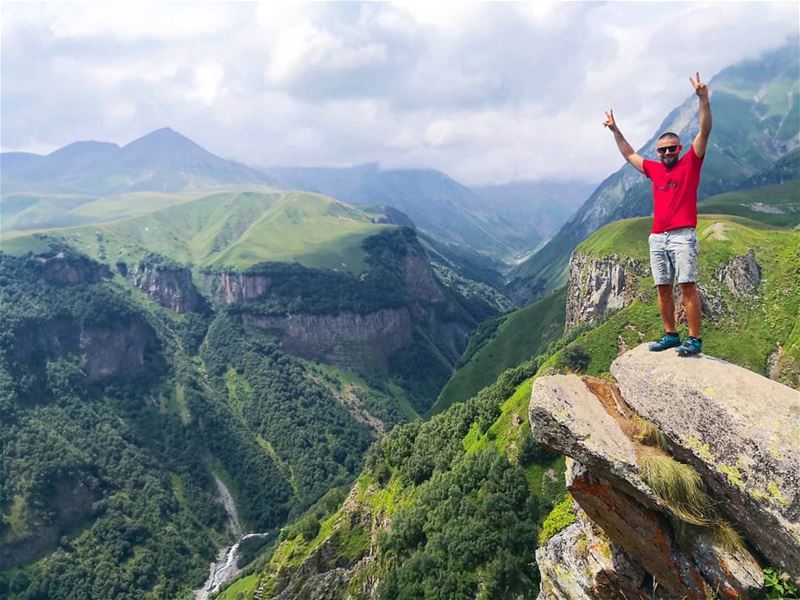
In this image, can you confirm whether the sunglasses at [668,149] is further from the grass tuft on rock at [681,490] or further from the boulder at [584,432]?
the grass tuft on rock at [681,490]

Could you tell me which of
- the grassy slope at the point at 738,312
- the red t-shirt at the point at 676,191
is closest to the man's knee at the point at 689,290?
the red t-shirt at the point at 676,191

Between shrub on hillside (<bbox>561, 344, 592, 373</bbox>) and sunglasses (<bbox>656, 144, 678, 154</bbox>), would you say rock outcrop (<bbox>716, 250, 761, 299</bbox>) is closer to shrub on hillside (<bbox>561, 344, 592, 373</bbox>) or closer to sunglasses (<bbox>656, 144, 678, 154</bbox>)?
shrub on hillside (<bbox>561, 344, 592, 373</bbox>)

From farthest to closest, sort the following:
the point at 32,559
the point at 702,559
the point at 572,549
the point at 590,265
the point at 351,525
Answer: the point at 32,559 → the point at 590,265 → the point at 351,525 → the point at 572,549 → the point at 702,559

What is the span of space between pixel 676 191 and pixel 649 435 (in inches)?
327

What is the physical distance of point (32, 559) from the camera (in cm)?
18362

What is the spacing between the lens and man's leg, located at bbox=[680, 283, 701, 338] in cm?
1806

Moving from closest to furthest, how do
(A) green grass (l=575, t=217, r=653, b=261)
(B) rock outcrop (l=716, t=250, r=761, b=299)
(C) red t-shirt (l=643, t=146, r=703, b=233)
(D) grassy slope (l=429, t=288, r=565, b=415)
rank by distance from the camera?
(C) red t-shirt (l=643, t=146, r=703, b=233) < (B) rock outcrop (l=716, t=250, r=761, b=299) < (A) green grass (l=575, t=217, r=653, b=261) < (D) grassy slope (l=429, t=288, r=565, b=415)

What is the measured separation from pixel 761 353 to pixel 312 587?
75.2m

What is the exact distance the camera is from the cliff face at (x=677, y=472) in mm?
14227

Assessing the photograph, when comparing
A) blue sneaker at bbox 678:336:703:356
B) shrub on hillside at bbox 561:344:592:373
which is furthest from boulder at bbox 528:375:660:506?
shrub on hillside at bbox 561:344:592:373

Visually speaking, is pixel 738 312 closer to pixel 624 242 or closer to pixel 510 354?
pixel 624 242

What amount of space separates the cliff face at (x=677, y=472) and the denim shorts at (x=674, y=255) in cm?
280

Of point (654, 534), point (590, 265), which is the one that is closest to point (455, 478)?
point (654, 534)

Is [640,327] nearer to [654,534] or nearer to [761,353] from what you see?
[761,353]
